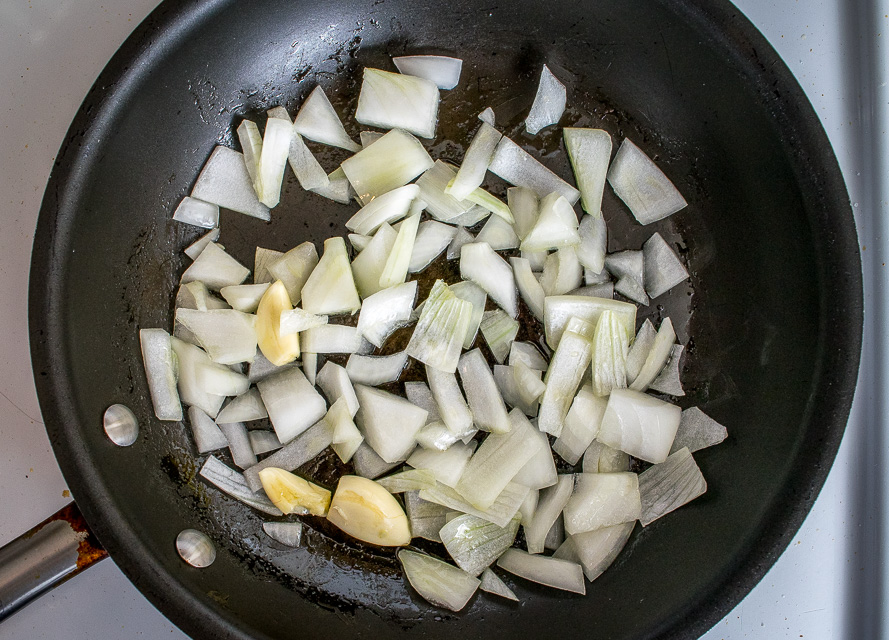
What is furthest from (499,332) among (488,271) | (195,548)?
(195,548)

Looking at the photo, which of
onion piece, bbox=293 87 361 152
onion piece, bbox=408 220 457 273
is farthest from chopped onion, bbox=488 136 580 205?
onion piece, bbox=293 87 361 152

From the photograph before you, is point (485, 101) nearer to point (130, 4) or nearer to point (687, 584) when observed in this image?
point (130, 4)

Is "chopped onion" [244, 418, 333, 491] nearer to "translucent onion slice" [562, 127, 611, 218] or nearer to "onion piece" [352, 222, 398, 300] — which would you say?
"onion piece" [352, 222, 398, 300]

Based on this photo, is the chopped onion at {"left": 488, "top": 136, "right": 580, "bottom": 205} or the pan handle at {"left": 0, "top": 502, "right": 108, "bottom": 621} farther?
the chopped onion at {"left": 488, "top": 136, "right": 580, "bottom": 205}

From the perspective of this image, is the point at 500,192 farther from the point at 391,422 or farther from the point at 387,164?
the point at 391,422

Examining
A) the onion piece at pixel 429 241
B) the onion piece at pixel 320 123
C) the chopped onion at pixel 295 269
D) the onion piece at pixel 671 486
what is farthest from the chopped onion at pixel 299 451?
the onion piece at pixel 671 486
